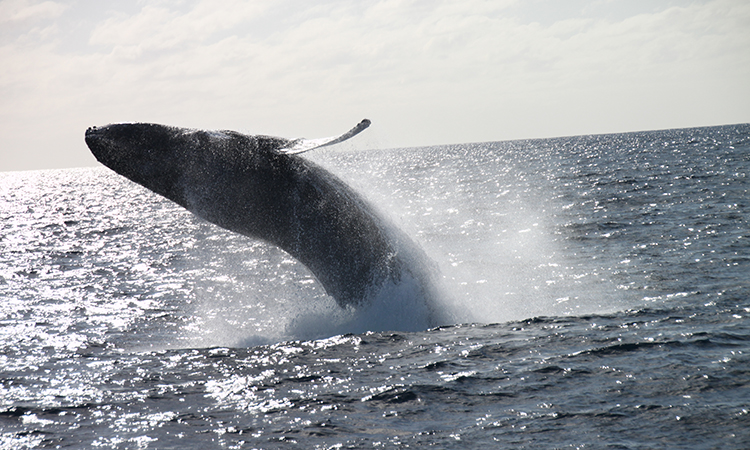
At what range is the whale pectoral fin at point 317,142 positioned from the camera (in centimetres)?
814

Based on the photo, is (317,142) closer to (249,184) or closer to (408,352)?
(249,184)

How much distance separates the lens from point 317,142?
858 cm

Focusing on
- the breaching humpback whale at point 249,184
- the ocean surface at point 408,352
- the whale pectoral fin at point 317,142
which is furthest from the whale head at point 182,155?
the ocean surface at point 408,352

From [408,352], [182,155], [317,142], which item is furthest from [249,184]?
[408,352]

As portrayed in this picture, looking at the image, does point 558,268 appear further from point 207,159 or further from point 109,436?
point 109,436

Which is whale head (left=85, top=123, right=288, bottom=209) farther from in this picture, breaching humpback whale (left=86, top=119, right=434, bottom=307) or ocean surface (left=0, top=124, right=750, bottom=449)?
ocean surface (left=0, top=124, right=750, bottom=449)

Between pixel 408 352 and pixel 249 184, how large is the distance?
3495mm

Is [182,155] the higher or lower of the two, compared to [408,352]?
higher

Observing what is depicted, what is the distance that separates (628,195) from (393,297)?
2462 cm

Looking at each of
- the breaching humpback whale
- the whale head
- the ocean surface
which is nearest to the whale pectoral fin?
the breaching humpback whale

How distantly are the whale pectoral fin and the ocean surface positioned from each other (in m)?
1.86

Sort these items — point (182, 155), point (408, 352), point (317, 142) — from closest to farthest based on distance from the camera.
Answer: point (317, 142), point (408, 352), point (182, 155)

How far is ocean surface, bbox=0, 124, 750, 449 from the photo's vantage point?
682 centimetres

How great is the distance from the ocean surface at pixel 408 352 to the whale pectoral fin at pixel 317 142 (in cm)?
186
